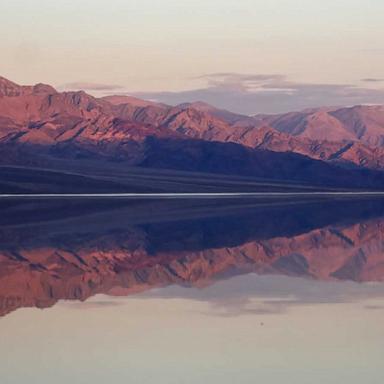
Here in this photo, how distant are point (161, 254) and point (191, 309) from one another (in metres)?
9.95

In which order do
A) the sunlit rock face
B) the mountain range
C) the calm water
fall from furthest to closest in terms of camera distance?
the mountain range
the sunlit rock face
the calm water

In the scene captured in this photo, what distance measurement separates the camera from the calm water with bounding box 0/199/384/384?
35.0 feet

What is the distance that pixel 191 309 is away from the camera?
49.6ft

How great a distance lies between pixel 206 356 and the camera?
11.2 metres

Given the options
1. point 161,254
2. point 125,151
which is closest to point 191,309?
point 161,254

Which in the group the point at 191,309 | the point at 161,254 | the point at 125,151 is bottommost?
the point at 125,151

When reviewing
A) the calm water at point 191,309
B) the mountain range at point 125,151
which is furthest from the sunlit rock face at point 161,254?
the mountain range at point 125,151

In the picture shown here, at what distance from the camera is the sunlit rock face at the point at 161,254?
60.9 feet

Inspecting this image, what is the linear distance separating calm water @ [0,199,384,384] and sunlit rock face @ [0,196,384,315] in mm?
38

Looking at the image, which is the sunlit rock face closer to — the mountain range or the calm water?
the calm water

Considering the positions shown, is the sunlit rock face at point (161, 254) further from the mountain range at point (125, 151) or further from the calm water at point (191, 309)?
the mountain range at point (125, 151)

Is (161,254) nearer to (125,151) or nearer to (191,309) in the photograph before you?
(191,309)

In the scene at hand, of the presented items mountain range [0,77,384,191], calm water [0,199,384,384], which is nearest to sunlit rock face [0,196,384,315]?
calm water [0,199,384,384]

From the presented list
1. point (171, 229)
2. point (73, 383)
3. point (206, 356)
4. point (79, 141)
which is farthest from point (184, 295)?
point (79, 141)
